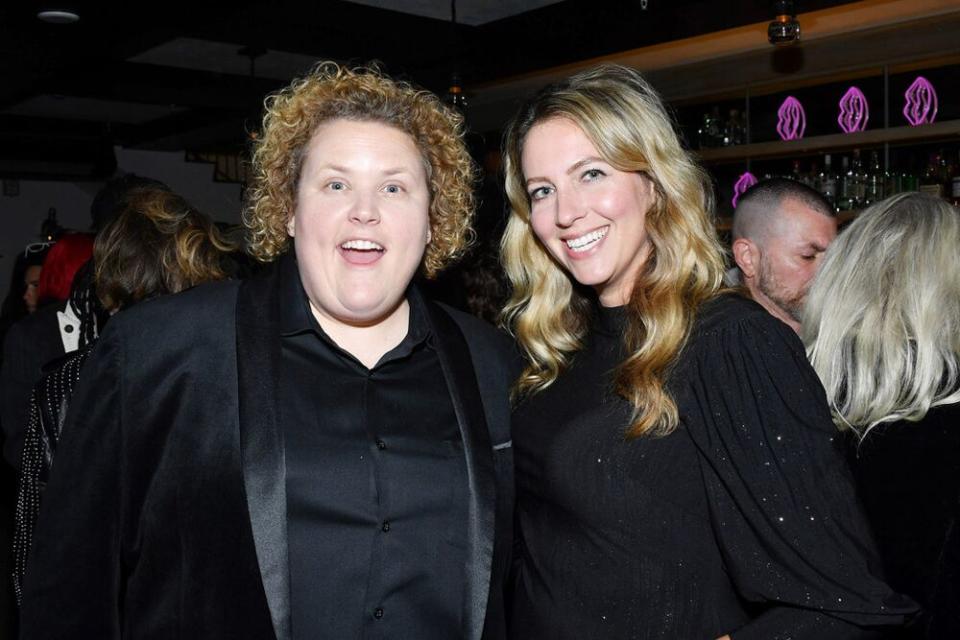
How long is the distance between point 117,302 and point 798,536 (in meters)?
1.89

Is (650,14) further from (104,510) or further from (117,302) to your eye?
(104,510)

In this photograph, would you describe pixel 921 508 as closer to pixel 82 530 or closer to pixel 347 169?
pixel 347 169

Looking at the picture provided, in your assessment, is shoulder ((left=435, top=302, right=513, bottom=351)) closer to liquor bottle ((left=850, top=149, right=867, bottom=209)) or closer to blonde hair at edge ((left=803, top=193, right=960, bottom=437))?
blonde hair at edge ((left=803, top=193, right=960, bottom=437))

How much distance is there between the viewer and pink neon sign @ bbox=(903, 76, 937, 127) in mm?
5070

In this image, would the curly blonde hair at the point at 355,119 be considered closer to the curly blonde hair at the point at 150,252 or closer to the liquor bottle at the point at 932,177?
the curly blonde hair at the point at 150,252

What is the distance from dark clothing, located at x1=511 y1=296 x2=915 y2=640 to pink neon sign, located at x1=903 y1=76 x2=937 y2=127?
4.17 m

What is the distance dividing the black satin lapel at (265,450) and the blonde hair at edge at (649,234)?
526 millimetres

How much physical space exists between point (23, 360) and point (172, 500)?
150cm

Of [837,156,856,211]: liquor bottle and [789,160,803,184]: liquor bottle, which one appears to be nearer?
[837,156,856,211]: liquor bottle

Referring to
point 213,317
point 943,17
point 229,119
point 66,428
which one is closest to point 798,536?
point 213,317

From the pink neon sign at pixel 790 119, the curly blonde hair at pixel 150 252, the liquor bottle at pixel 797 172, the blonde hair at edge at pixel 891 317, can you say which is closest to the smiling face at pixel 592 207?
the blonde hair at edge at pixel 891 317

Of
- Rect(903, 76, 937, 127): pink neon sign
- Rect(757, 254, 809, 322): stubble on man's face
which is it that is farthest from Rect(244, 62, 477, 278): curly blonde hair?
Rect(903, 76, 937, 127): pink neon sign

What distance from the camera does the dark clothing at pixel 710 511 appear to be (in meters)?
1.40

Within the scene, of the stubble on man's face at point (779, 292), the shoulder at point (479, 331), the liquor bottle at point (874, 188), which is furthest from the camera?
the liquor bottle at point (874, 188)
